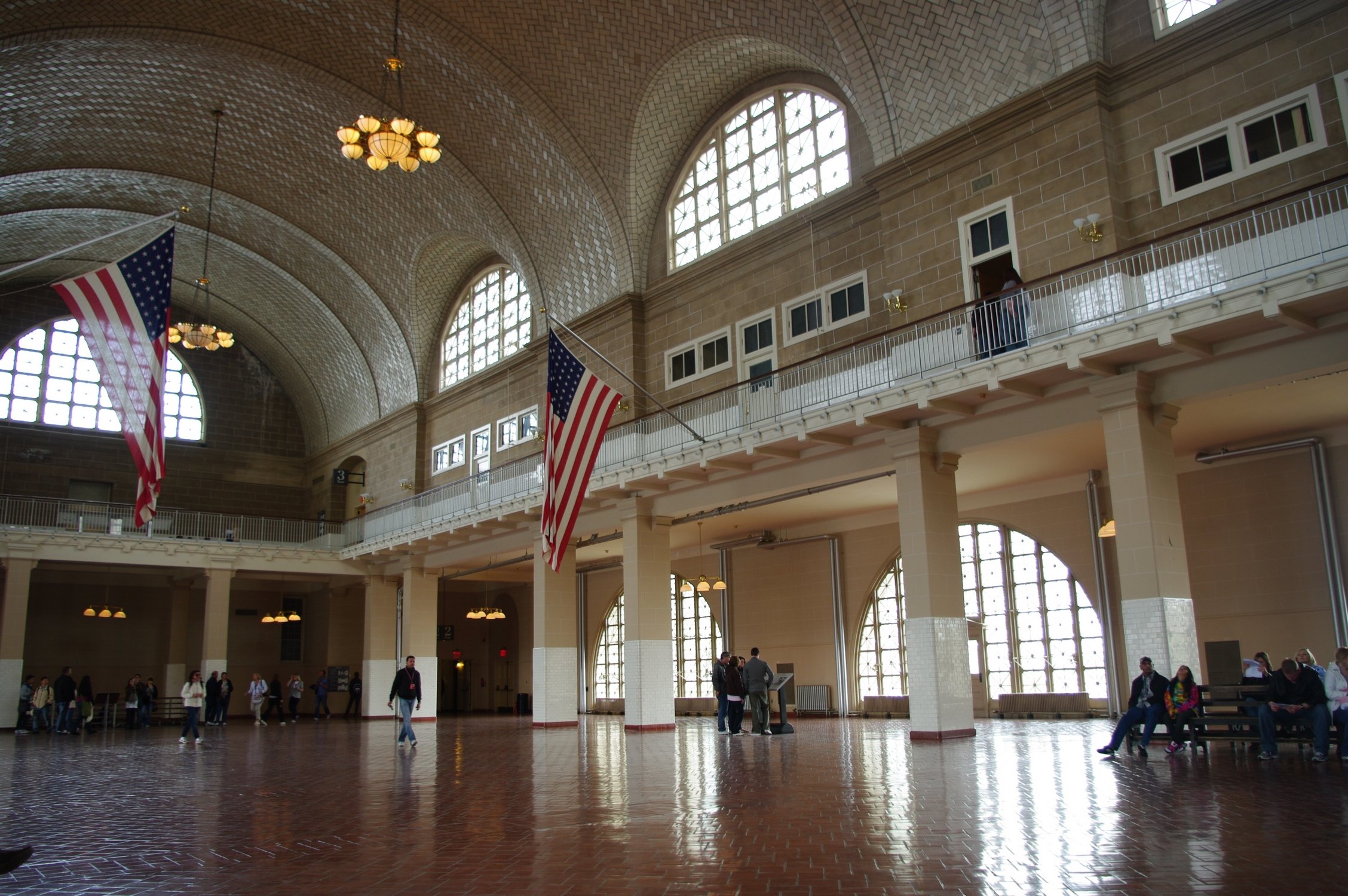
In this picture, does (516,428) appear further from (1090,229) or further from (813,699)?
(1090,229)

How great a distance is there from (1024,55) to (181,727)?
27798 mm

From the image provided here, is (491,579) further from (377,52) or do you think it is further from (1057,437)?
(1057,437)

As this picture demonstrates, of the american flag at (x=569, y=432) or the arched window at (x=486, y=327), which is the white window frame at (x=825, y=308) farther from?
the arched window at (x=486, y=327)

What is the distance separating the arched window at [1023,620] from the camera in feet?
69.2

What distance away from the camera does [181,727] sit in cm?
2894

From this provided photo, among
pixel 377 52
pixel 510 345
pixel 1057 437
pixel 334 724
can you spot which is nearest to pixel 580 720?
pixel 334 724

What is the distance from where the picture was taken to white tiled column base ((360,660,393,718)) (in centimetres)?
3269

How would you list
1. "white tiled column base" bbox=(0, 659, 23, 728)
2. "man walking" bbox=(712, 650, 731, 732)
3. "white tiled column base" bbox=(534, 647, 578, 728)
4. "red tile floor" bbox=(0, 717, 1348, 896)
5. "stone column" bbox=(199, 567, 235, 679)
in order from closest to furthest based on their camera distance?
"red tile floor" bbox=(0, 717, 1348, 896)
"man walking" bbox=(712, 650, 731, 732)
"white tiled column base" bbox=(534, 647, 578, 728)
"white tiled column base" bbox=(0, 659, 23, 728)
"stone column" bbox=(199, 567, 235, 679)

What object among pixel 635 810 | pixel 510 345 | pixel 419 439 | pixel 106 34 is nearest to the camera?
pixel 635 810

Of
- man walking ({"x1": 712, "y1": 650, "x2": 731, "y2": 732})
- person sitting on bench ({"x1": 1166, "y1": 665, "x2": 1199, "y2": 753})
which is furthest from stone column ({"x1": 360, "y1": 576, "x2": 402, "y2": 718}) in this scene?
person sitting on bench ({"x1": 1166, "y1": 665, "x2": 1199, "y2": 753})

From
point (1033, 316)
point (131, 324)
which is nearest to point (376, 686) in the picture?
point (131, 324)

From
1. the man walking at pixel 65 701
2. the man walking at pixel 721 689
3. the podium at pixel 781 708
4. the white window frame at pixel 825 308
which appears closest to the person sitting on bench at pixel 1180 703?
the podium at pixel 781 708

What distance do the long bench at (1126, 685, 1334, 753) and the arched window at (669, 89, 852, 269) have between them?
12.7 m

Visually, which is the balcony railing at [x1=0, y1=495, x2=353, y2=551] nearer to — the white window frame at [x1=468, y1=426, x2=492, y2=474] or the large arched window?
the white window frame at [x1=468, y1=426, x2=492, y2=474]
